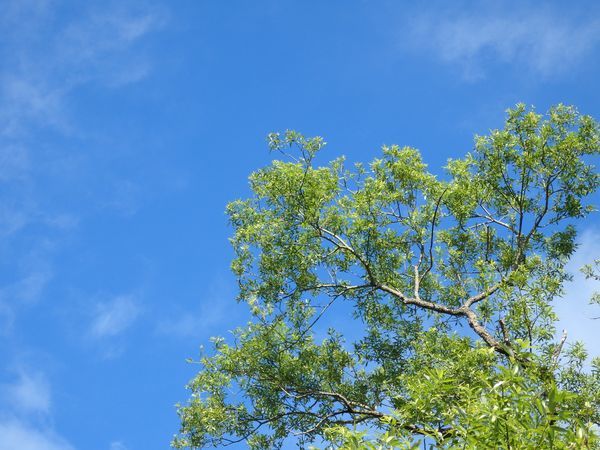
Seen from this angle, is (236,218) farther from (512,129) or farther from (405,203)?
(512,129)

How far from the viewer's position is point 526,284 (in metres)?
18.0

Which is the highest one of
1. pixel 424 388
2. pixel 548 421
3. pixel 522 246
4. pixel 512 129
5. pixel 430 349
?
pixel 512 129

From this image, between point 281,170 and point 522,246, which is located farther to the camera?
point 522,246

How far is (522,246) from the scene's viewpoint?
861 inches

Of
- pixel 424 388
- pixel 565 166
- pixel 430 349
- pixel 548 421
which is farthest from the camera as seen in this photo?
pixel 565 166

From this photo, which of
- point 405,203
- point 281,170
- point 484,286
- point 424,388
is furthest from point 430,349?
point 424,388

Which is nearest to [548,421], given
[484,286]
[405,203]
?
[484,286]

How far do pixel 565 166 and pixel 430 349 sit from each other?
21.2ft

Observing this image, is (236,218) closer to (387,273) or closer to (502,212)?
(387,273)

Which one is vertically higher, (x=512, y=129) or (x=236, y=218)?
(x=512, y=129)

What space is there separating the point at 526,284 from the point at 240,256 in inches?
307

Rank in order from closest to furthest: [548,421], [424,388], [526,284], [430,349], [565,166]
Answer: [548,421] → [424,388] → [526,284] → [430,349] → [565,166]

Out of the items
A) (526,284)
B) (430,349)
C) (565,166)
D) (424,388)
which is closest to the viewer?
(424,388)

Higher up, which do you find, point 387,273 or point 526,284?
point 387,273
